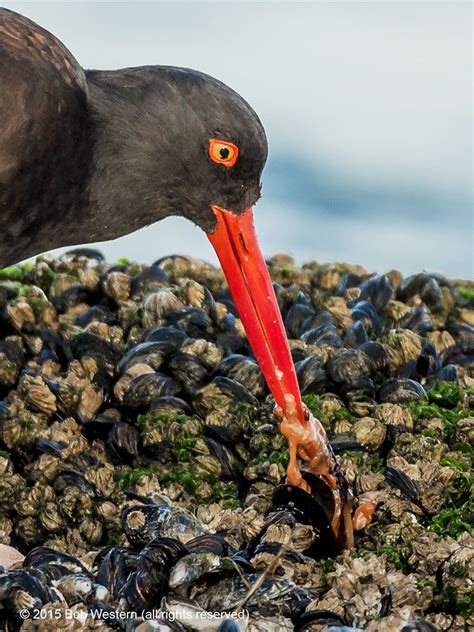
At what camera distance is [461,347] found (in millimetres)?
5699

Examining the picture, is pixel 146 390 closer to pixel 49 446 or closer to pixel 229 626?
pixel 49 446

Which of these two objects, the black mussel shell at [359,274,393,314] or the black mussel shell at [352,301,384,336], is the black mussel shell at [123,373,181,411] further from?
the black mussel shell at [359,274,393,314]

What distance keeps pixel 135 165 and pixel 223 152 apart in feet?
1.18

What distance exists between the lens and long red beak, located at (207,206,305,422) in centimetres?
429

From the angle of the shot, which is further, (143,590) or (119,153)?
(119,153)

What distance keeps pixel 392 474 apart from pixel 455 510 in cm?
26

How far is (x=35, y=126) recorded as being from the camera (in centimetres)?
392

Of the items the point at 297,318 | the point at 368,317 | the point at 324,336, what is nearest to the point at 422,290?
the point at 368,317

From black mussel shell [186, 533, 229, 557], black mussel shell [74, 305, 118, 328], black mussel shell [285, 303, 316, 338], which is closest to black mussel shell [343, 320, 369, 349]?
black mussel shell [285, 303, 316, 338]

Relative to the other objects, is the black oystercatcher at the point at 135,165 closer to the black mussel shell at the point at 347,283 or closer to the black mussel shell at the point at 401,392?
the black mussel shell at the point at 401,392

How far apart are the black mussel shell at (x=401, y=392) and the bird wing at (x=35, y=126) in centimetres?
169

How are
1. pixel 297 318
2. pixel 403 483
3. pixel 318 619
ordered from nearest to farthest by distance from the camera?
pixel 318 619
pixel 403 483
pixel 297 318

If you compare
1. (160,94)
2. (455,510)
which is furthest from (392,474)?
(160,94)

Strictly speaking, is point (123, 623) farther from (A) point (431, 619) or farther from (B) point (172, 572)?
(A) point (431, 619)
